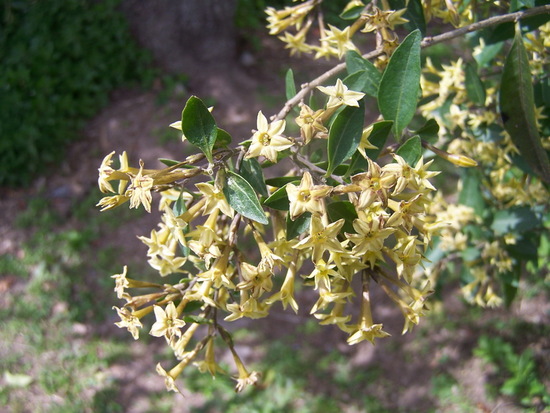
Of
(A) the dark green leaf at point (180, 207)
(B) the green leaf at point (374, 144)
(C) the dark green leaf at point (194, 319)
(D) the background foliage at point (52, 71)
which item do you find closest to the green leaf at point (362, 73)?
(B) the green leaf at point (374, 144)

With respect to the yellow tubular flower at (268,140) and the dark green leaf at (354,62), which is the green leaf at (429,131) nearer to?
the dark green leaf at (354,62)

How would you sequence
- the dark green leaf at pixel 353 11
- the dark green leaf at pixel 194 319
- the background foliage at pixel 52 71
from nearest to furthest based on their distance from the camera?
the dark green leaf at pixel 194 319
the dark green leaf at pixel 353 11
the background foliage at pixel 52 71

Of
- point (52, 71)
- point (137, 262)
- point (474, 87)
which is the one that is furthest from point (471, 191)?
point (52, 71)

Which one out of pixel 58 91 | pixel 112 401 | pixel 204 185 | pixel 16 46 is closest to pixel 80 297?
pixel 112 401

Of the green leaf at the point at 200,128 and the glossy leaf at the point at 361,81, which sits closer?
the green leaf at the point at 200,128

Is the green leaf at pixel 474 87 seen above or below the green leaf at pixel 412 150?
below

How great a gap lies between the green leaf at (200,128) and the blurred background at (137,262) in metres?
2.15

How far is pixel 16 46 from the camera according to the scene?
471 cm

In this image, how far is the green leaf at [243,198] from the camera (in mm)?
1061

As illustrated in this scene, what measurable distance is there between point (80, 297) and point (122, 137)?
4.75ft

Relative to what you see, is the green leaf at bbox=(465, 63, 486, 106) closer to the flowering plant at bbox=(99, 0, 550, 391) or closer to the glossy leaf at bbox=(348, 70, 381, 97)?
the flowering plant at bbox=(99, 0, 550, 391)

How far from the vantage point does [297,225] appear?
44.2 inches

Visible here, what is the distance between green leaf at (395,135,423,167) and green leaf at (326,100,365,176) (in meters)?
0.12

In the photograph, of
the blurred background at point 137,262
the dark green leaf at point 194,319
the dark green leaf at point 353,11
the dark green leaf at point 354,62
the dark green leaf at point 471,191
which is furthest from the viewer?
the blurred background at point 137,262
